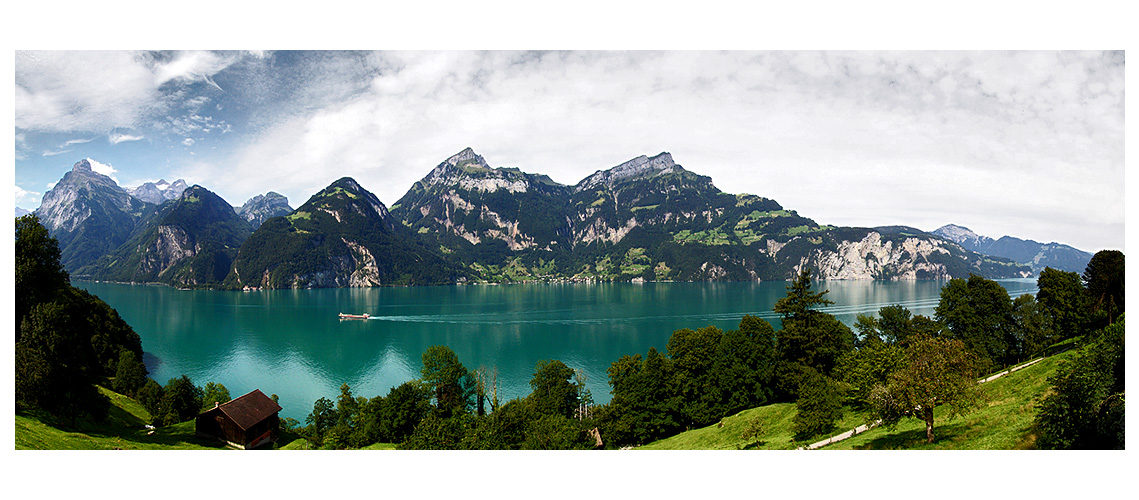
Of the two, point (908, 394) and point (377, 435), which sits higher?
point (908, 394)

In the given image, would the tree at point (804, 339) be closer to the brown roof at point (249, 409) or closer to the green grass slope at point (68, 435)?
the green grass slope at point (68, 435)

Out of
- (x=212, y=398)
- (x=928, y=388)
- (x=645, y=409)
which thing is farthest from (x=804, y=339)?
(x=212, y=398)

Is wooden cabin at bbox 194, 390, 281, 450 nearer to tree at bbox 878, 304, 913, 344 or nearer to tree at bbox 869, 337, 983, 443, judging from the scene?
tree at bbox 869, 337, 983, 443

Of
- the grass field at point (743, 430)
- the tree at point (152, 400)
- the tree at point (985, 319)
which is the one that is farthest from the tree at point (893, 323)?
the tree at point (152, 400)

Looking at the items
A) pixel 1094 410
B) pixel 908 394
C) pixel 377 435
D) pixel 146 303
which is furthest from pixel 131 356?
pixel 146 303

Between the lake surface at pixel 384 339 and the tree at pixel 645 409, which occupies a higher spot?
the tree at pixel 645 409

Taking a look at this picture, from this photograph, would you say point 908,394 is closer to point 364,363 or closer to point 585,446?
point 585,446

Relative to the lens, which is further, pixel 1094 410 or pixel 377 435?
pixel 377 435
